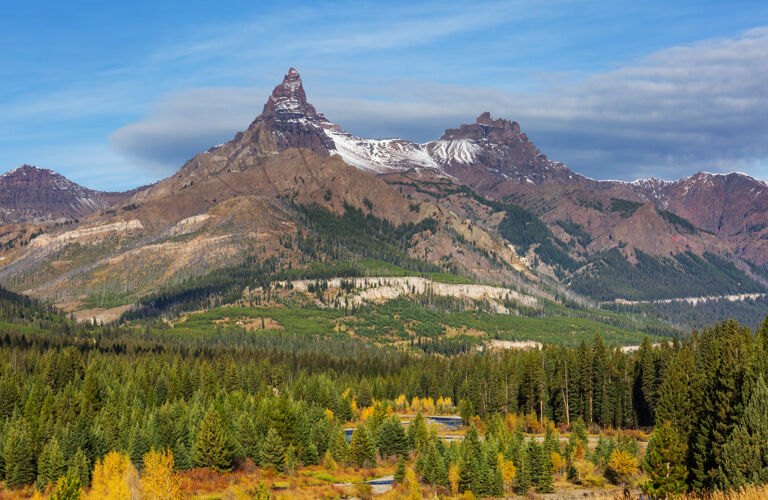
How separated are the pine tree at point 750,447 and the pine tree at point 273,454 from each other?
79613mm

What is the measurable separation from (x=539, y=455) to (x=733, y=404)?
42943 mm

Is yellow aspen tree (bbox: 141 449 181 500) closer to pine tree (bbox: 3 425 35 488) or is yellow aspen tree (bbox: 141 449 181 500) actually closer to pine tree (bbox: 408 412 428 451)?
pine tree (bbox: 3 425 35 488)

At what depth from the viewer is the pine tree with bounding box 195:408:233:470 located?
124688 millimetres

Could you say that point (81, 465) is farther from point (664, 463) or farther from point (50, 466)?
point (664, 463)

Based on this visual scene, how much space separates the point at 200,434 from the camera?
125 m

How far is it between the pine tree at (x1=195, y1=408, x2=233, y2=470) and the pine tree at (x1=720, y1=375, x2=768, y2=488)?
8367 cm

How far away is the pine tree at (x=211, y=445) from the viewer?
125 meters

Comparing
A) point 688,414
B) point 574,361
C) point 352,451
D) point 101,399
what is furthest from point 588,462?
point 101,399

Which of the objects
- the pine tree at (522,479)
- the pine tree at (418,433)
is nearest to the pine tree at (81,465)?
the pine tree at (418,433)

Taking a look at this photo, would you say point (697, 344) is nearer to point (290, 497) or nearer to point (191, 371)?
point (290, 497)

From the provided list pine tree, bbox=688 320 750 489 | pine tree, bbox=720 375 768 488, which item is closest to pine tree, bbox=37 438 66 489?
pine tree, bbox=688 320 750 489

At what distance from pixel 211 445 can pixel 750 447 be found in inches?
3477

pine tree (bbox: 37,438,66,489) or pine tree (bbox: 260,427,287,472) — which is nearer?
pine tree (bbox: 37,438,66,489)

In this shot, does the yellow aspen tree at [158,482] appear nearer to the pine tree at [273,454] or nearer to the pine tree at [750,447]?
the pine tree at [273,454]
